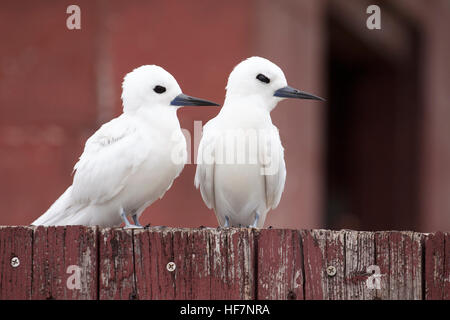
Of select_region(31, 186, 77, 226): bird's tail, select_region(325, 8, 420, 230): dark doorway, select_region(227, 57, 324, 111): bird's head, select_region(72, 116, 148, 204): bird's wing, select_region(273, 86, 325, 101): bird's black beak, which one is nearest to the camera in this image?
select_region(72, 116, 148, 204): bird's wing

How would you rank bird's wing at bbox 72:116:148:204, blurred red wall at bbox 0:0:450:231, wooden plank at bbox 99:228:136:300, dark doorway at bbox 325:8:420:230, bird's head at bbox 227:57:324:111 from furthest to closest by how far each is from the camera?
dark doorway at bbox 325:8:420:230, blurred red wall at bbox 0:0:450:231, bird's head at bbox 227:57:324:111, bird's wing at bbox 72:116:148:204, wooden plank at bbox 99:228:136:300

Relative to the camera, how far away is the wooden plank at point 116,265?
555cm

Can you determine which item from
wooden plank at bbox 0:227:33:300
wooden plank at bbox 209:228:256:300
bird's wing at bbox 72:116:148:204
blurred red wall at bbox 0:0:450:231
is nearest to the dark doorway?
blurred red wall at bbox 0:0:450:231

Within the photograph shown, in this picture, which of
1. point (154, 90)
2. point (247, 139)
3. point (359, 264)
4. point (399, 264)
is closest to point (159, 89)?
point (154, 90)

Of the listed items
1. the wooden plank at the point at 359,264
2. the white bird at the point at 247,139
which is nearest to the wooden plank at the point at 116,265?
the wooden plank at the point at 359,264

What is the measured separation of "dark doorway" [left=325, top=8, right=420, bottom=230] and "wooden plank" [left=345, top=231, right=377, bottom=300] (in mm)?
12636

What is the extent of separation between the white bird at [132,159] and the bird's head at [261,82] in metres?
0.73

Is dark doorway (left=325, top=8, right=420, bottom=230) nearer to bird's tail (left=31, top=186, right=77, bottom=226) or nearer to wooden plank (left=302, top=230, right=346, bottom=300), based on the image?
bird's tail (left=31, top=186, right=77, bottom=226)

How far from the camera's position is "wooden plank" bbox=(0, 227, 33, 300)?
5.57 m

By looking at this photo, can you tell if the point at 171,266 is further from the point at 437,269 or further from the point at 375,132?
the point at 375,132

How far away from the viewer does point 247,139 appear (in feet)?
24.2

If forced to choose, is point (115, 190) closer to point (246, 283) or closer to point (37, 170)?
point (246, 283)

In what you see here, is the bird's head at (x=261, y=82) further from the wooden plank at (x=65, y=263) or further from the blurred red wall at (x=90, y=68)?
the blurred red wall at (x=90, y=68)

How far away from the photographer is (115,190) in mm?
6727
